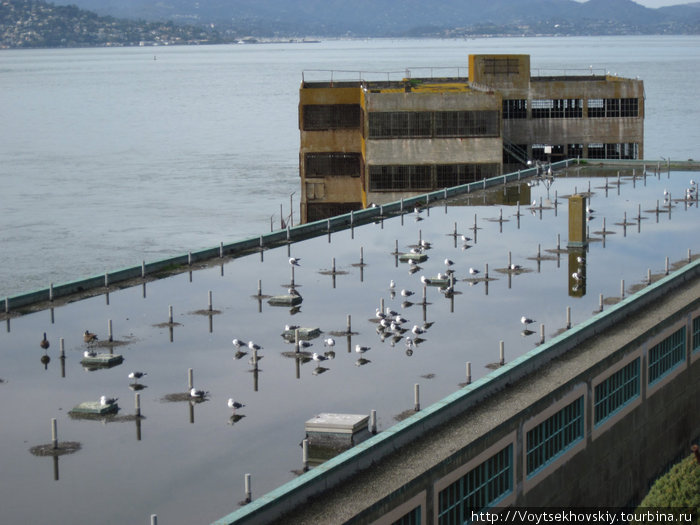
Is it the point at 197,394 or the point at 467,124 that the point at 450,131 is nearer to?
the point at 467,124

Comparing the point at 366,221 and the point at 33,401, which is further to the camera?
the point at 366,221

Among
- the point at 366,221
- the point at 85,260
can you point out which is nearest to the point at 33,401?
the point at 366,221

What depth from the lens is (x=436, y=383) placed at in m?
43.3

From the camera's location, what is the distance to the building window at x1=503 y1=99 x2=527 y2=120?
13275 centimetres

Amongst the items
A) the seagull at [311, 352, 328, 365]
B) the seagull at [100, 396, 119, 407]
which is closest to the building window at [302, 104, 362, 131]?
the seagull at [311, 352, 328, 365]

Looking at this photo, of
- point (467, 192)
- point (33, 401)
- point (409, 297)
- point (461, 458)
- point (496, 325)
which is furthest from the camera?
point (467, 192)

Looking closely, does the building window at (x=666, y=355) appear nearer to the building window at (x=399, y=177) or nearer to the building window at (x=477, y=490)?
the building window at (x=477, y=490)

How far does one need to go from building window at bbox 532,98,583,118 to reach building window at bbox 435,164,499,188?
21175mm

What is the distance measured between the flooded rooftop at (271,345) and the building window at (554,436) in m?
3.70

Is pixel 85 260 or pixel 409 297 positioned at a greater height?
pixel 409 297

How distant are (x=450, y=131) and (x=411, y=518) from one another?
82.7 metres

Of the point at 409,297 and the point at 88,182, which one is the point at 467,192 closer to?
the point at 409,297

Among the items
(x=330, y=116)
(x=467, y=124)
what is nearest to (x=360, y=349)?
(x=467, y=124)

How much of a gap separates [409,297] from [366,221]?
2316 centimetres
